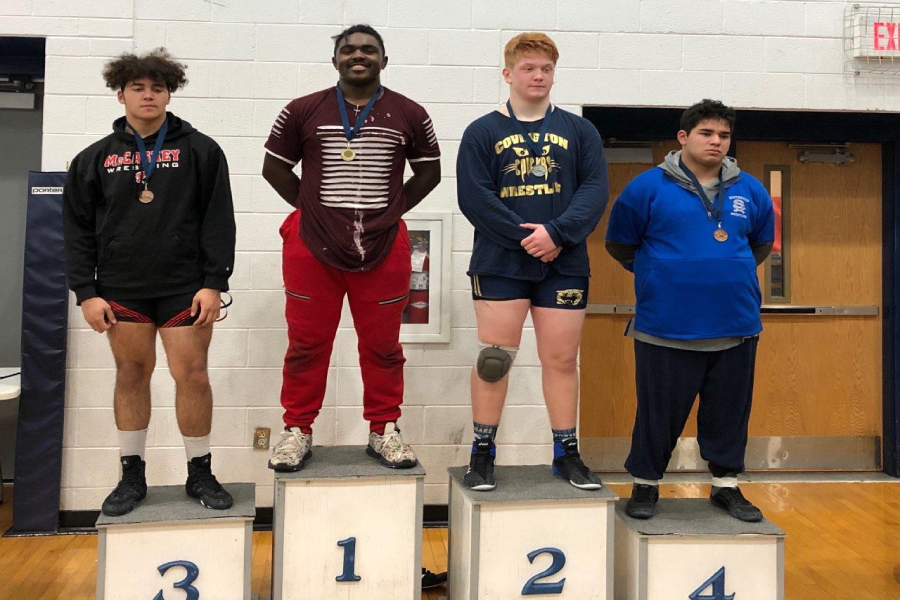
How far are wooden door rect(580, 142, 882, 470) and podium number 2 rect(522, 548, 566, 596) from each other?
2.04 metres

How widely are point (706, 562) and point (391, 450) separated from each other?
101 centimetres

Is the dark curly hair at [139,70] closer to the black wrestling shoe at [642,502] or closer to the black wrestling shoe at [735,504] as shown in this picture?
the black wrestling shoe at [642,502]

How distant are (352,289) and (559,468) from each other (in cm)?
89

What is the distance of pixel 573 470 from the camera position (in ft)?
8.41

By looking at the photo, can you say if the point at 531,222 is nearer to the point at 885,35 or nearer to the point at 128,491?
the point at 128,491

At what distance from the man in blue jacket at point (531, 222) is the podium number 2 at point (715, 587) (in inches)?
16.6

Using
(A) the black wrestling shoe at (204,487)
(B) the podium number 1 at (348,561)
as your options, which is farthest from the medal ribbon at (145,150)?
(B) the podium number 1 at (348,561)

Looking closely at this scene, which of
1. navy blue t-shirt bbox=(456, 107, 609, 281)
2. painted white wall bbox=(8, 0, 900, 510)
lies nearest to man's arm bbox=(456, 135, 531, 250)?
navy blue t-shirt bbox=(456, 107, 609, 281)

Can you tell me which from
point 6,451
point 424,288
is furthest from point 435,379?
point 6,451

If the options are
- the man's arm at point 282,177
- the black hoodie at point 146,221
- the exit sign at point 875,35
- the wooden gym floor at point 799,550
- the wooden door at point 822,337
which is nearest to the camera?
the black hoodie at point 146,221

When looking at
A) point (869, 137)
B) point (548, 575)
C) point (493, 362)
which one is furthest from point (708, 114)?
point (869, 137)

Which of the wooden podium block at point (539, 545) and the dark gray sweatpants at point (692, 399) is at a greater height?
the dark gray sweatpants at point (692, 399)

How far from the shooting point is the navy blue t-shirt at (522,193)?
8.19ft

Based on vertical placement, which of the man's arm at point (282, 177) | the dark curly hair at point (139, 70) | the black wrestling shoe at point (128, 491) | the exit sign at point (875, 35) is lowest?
the black wrestling shoe at point (128, 491)
